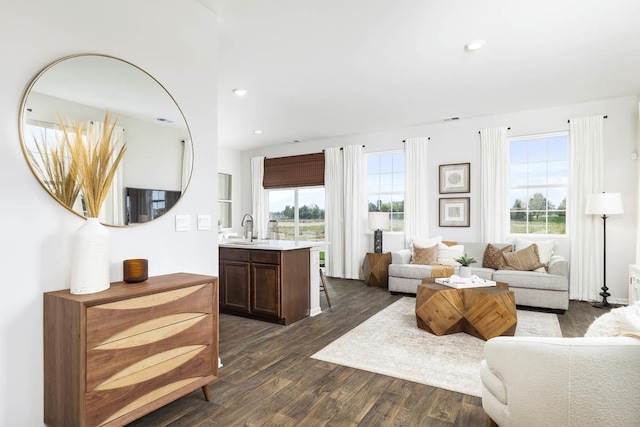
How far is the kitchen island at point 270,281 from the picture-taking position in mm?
3848

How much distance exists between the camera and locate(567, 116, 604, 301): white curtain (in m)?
4.73

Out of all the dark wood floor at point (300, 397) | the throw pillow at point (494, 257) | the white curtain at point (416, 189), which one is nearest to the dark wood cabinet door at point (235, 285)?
the dark wood floor at point (300, 397)

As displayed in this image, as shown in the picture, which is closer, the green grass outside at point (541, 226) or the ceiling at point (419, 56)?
the ceiling at point (419, 56)

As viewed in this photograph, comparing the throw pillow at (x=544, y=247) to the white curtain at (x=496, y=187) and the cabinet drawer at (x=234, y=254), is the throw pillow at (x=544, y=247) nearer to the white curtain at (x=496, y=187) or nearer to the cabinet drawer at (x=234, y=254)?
the white curtain at (x=496, y=187)

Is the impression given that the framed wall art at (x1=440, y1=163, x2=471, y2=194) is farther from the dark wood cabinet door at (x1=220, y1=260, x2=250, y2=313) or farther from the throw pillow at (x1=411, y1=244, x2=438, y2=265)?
the dark wood cabinet door at (x1=220, y1=260, x2=250, y2=313)

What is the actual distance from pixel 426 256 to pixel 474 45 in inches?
123

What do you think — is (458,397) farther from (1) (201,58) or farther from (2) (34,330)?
(1) (201,58)

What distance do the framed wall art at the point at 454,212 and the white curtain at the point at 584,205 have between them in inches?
55.3

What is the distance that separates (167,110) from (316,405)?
224 centimetres

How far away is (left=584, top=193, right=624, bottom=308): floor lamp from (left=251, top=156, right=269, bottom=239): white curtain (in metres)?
5.88

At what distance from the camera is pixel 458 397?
2275mm

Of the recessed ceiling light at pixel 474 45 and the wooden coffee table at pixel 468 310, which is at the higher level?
the recessed ceiling light at pixel 474 45

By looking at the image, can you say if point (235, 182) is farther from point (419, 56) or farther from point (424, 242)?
point (419, 56)

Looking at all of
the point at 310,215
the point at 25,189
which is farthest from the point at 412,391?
the point at 310,215
